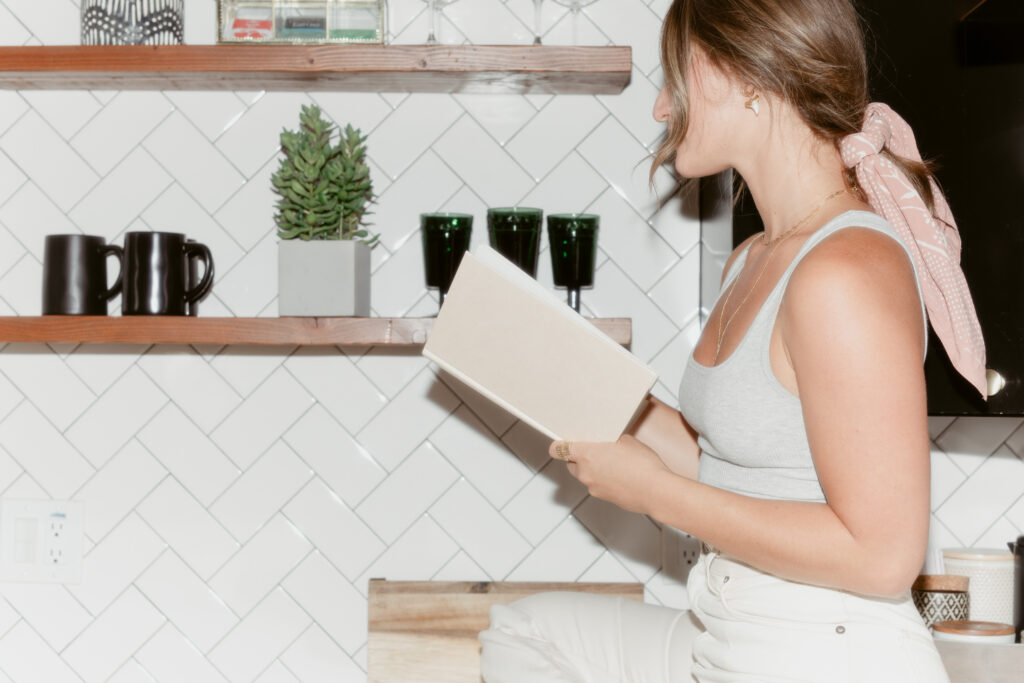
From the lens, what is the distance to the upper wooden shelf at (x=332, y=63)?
136cm

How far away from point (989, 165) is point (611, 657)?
785 mm

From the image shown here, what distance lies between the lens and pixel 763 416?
908 mm

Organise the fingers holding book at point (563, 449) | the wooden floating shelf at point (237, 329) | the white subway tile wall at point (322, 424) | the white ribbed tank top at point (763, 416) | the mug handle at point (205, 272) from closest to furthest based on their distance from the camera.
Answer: the white ribbed tank top at point (763, 416) < the fingers holding book at point (563, 449) < the wooden floating shelf at point (237, 329) < the mug handle at point (205, 272) < the white subway tile wall at point (322, 424)

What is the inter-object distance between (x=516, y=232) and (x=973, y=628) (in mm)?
844

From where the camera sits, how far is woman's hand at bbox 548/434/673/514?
97 cm

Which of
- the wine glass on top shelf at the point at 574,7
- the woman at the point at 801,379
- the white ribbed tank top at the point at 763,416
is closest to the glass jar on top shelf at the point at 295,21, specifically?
the wine glass on top shelf at the point at 574,7

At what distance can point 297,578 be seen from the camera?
61.4 inches

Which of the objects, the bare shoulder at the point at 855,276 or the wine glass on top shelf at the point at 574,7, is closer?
the bare shoulder at the point at 855,276

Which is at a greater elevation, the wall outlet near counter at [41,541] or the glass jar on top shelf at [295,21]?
the glass jar on top shelf at [295,21]

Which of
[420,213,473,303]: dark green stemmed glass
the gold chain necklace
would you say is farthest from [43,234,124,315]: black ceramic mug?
the gold chain necklace

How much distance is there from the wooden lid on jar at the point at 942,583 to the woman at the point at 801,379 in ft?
1.50

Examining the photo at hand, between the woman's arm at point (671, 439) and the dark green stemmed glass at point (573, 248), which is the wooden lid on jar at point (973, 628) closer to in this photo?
the woman's arm at point (671, 439)

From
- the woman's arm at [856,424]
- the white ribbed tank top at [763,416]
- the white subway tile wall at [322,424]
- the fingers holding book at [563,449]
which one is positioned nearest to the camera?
the woman's arm at [856,424]

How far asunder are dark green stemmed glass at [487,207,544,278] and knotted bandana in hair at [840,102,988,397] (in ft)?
1.68
